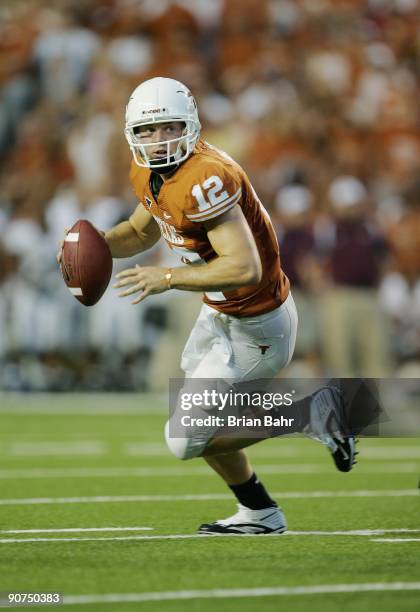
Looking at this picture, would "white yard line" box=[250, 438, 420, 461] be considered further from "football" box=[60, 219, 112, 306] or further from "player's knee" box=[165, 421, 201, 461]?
"football" box=[60, 219, 112, 306]

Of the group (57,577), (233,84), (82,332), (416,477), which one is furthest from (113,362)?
(57,577)

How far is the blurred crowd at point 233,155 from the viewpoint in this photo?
31.0 ft

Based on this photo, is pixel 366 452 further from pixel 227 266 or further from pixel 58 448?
pixel 227 266

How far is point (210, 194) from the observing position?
405 centimetres

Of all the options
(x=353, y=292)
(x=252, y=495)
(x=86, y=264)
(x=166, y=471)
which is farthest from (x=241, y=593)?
(x=353, y=292)

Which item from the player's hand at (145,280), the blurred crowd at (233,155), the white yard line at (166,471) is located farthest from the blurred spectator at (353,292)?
the player's hand at (145,280)

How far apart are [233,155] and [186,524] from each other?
22.1 feet

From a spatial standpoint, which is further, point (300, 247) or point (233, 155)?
point (233, 155)

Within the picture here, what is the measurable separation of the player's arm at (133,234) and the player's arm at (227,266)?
64 centimetres

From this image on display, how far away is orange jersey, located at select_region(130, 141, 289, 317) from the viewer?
4.07 m

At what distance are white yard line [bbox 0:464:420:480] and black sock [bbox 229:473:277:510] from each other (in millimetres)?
1816

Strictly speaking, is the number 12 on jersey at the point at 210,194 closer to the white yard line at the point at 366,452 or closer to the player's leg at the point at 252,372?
the player's leg at the point at 252,372

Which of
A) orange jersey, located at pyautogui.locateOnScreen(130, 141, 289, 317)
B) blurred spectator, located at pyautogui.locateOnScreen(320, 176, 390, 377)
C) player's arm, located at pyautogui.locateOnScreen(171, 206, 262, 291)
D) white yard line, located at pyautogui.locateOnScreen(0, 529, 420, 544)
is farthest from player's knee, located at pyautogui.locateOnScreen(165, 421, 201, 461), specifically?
blurred spectator, located at pyautogui.locateOnScreen(320, 176, 390, 377)

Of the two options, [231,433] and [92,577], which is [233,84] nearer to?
[231,433]
